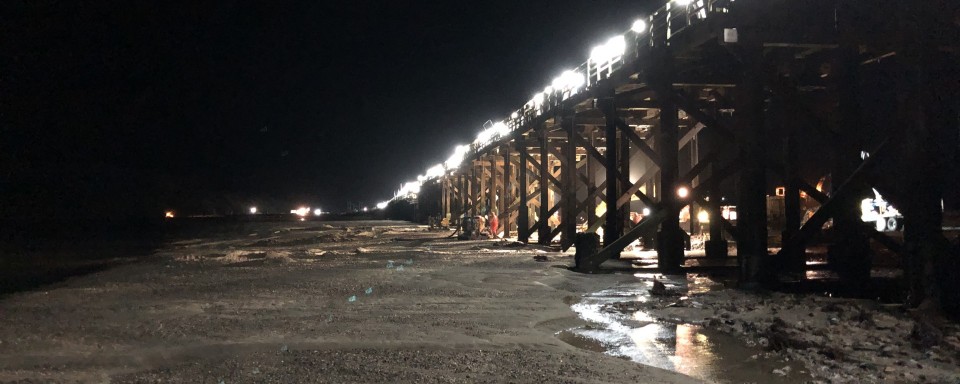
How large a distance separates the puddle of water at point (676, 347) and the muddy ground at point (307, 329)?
10.3 inches

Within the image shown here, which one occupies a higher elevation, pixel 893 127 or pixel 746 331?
pixel 893 127

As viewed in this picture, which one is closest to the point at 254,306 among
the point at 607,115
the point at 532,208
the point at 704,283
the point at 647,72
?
the point at 704,283

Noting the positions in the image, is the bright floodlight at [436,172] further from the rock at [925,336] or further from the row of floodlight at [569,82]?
the rock at [925,336]

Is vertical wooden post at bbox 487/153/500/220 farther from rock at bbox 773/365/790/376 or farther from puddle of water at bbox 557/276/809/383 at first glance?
rock at bbox 773/365/790/376

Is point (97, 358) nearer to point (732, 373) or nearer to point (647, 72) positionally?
point (732, 373)

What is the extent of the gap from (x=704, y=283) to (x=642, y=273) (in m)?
1.92

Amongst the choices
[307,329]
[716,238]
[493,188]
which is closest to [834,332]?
[307,329]

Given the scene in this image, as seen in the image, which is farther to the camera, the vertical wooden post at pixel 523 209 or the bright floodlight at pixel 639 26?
the vertical wooden post at pixel 523 209

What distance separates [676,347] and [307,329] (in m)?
3.96

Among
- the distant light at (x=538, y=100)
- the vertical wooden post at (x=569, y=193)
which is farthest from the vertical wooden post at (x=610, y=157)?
the distant light at (x=538, y=100)

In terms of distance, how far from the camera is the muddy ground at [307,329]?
5.77 m

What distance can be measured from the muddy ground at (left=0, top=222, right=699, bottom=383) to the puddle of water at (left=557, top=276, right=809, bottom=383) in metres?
0.26

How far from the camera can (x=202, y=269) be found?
15789mm

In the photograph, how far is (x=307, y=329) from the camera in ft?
Result: 25.2
